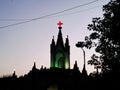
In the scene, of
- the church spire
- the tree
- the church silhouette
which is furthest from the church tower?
the tree

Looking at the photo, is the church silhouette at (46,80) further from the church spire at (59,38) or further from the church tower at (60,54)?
the church spire at (59,38)

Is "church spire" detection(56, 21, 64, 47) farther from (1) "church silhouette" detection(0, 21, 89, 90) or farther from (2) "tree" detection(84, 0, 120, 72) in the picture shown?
(2) "tree" detection(84, 0, 120, 72)

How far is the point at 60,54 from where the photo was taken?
53.1m

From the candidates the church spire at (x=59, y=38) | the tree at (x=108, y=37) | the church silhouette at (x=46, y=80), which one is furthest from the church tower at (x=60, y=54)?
the tree at (x=108, y=37)

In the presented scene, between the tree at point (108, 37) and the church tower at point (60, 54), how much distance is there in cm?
3030

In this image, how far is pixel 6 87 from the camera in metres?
35.5

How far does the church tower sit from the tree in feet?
99.4

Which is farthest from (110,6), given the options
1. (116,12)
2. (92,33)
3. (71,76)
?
Answer: (71,76)

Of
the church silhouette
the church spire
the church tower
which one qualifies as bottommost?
the church silhouette

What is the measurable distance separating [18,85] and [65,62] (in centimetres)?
1800

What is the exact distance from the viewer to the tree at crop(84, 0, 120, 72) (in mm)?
19594

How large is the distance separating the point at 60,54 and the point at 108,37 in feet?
108

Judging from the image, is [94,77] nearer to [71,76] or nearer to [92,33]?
[92,33]

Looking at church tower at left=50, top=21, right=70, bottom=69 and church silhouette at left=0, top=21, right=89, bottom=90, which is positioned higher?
church tower at left=50, top=21, right=70, bottom=69
